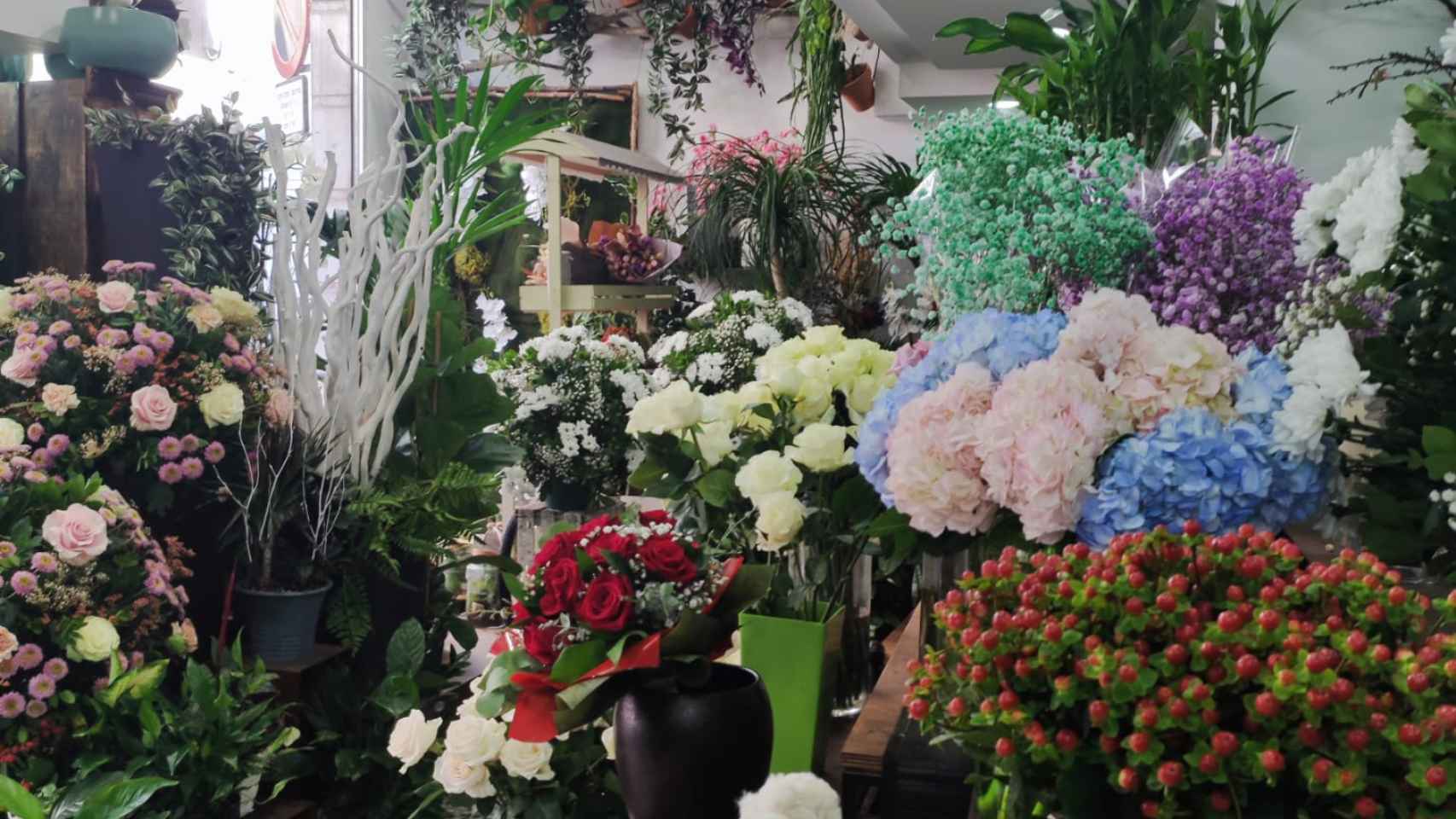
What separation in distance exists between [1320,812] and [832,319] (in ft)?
10.1

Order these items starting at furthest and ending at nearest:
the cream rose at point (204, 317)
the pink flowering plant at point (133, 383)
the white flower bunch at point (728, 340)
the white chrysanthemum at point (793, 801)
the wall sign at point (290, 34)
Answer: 1. the wall sign at point (290, 34)
2. the white flower bunch at point (728, 340)
3. the cream rose at point (204, 317)
4. the pink flowering plant at point (133, 383)
5. the white chrysanthemum at point (793, 801)

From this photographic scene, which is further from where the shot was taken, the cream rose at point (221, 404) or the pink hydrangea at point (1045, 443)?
the cream rose at point (221, 404)

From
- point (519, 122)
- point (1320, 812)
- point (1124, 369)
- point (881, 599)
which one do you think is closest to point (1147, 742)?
point (1320, 812)

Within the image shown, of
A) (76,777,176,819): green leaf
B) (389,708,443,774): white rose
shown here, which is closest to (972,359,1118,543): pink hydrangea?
(389,708,443,774): white rose

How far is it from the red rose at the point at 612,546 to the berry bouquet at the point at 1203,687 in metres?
0.34

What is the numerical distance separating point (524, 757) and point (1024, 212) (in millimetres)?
711

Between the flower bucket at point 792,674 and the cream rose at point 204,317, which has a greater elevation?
the cream rose at point 204,317

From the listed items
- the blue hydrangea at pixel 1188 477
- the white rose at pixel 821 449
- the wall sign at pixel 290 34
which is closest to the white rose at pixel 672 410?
the white rose at pixel 821 449

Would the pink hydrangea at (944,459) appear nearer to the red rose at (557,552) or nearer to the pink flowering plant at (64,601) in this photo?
the red rose at (557,552)

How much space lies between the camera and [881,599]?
1.66m

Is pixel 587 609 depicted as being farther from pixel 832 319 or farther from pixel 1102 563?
pixel 832 319

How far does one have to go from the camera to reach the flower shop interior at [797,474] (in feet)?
2.19

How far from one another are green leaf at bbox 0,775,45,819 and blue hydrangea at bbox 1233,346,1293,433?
1.38 meters

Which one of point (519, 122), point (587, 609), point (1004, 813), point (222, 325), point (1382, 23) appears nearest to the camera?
point (1004, 813)
